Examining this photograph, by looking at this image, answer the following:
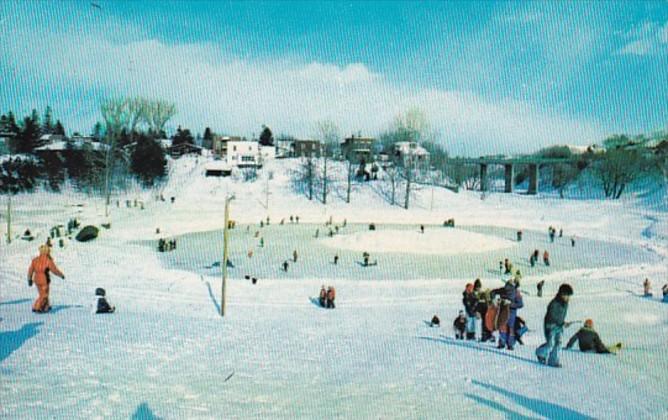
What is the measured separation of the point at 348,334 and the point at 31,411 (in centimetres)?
699

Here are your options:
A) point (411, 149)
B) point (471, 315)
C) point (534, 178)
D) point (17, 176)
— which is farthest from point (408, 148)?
point (471, 315)

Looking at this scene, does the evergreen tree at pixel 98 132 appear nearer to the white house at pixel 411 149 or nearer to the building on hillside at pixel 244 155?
the building on hillside at pixel 244 155

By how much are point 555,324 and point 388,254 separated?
77.9 feet

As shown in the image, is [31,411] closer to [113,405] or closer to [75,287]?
[113,405]

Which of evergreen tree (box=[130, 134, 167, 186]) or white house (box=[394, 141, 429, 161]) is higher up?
white house (box=[394, 141, 429, 161])

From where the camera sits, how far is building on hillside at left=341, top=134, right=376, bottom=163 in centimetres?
7690

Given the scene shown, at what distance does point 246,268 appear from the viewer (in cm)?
2603

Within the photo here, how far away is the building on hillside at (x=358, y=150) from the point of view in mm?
76900

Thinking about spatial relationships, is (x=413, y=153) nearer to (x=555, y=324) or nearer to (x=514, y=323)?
(x=514, y=323)

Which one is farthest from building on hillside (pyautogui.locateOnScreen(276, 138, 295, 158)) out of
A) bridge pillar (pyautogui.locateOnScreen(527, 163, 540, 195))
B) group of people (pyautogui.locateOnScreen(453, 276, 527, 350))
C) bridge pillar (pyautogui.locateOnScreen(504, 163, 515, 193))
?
group of people (pyautogui.locateOnScreen(453, 276, 527, 350))

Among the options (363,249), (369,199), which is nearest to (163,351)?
(363,249)

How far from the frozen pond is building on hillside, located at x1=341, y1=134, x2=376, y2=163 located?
3313 cm

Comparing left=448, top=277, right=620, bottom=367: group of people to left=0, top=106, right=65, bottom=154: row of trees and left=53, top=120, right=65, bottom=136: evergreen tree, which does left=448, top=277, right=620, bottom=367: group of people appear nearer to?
left=0, top=106, right=65, bottom=154: row of trees

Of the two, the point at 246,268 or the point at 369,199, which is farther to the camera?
the point at 369,199
